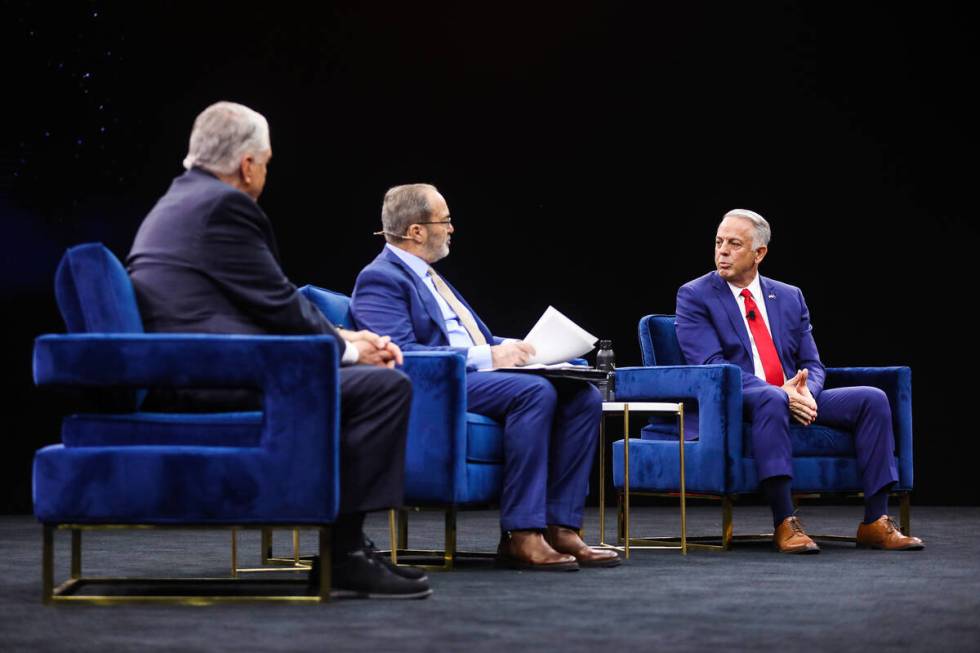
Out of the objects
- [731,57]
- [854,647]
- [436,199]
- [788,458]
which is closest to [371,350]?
[436,199]

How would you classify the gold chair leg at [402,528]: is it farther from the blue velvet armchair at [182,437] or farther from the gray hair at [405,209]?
the blue velvet armchair at [182,437]

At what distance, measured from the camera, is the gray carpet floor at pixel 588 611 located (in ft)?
7.65

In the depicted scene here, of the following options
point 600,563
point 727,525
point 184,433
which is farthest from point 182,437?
point 727,525

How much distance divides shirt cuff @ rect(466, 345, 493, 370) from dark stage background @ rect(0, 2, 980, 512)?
8.42 ft

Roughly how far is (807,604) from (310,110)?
411cm

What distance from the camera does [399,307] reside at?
12.8ft

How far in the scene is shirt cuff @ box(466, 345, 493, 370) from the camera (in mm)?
3906

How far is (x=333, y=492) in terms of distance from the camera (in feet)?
9.31

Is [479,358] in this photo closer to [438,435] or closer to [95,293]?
[438,435]

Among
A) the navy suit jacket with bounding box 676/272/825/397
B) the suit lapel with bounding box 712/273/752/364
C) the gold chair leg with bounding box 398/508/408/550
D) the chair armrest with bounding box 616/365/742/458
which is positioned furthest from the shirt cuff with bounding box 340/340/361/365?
the suit lapel with bounding box 712/273/752/364

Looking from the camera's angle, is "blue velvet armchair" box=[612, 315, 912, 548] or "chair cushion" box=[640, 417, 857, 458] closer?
"blue velvet armchair" box=[612, 315, 912, 548]

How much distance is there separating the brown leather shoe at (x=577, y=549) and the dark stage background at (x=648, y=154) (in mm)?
2786

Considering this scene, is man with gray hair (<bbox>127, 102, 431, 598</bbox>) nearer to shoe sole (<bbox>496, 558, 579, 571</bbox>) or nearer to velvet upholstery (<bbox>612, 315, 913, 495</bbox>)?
shoe sole (<bbox>496, 558, 579, 571</bbox>)

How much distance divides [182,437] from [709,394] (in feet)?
6.61
